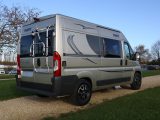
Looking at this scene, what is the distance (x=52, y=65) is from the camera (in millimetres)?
7910

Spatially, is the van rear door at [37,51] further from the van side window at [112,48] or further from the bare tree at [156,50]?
the bare tree at [156,50]

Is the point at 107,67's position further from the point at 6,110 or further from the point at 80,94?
the point at 6,110

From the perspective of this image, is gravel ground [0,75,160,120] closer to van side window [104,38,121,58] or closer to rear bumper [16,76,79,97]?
rear bumper [16,76,79,97]

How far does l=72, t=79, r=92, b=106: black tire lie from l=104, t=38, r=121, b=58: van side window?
1.53 m

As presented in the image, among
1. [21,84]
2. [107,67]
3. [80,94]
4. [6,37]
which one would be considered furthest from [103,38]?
[6,37]

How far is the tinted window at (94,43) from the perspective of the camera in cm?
905

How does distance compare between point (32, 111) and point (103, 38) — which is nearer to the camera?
point (32, 111)

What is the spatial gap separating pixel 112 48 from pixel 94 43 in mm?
1237

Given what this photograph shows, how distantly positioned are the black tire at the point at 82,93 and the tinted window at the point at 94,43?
1157mm

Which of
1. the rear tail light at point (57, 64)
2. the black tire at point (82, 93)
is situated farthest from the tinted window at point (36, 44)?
the black tire at point (82, 93)

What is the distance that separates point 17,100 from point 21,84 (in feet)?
2.50

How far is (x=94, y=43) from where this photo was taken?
925 centimetres

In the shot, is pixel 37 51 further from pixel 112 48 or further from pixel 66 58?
pixel 112 48

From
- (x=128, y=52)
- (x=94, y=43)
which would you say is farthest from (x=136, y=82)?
(x=94, y=43)
